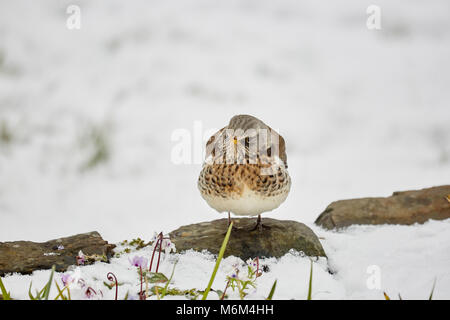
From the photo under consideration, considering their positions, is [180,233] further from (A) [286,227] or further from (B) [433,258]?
(B) [433,258]

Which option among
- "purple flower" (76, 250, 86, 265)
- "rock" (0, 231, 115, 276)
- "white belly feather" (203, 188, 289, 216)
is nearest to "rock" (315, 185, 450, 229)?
"white belly feather" (203, 188, 289, 216)

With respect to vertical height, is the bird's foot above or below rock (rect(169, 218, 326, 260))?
above

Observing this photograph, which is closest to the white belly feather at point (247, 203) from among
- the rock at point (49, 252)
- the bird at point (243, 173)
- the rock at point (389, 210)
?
the bird at point (243, 173)

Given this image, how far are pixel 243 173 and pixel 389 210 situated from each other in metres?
2.39

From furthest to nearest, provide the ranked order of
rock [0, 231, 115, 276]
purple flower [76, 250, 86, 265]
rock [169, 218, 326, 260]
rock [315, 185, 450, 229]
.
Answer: rock [315, 185, 450, 229]
rock [169, 218, 326, 260]
rock [0, 231, 115, 276]
purple flower [76, 250, 86, 265]

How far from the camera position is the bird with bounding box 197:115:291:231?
3705 millimetres

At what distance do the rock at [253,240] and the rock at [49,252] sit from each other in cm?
67

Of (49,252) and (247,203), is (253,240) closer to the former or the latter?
(247,203)

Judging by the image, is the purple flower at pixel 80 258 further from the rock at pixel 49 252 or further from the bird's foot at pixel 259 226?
the bird's foot at pixel 259 226

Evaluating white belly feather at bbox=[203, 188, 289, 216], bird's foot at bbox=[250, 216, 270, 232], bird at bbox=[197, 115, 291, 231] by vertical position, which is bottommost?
bird's foot at bbox=[250, 216, 270, 232]

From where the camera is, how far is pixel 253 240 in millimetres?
4004

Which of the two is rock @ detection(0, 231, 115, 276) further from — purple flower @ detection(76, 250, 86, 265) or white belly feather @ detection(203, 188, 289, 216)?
white belly feather @ detection(203, 188, 289, 216)

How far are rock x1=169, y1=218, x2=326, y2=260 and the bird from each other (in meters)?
0.29
